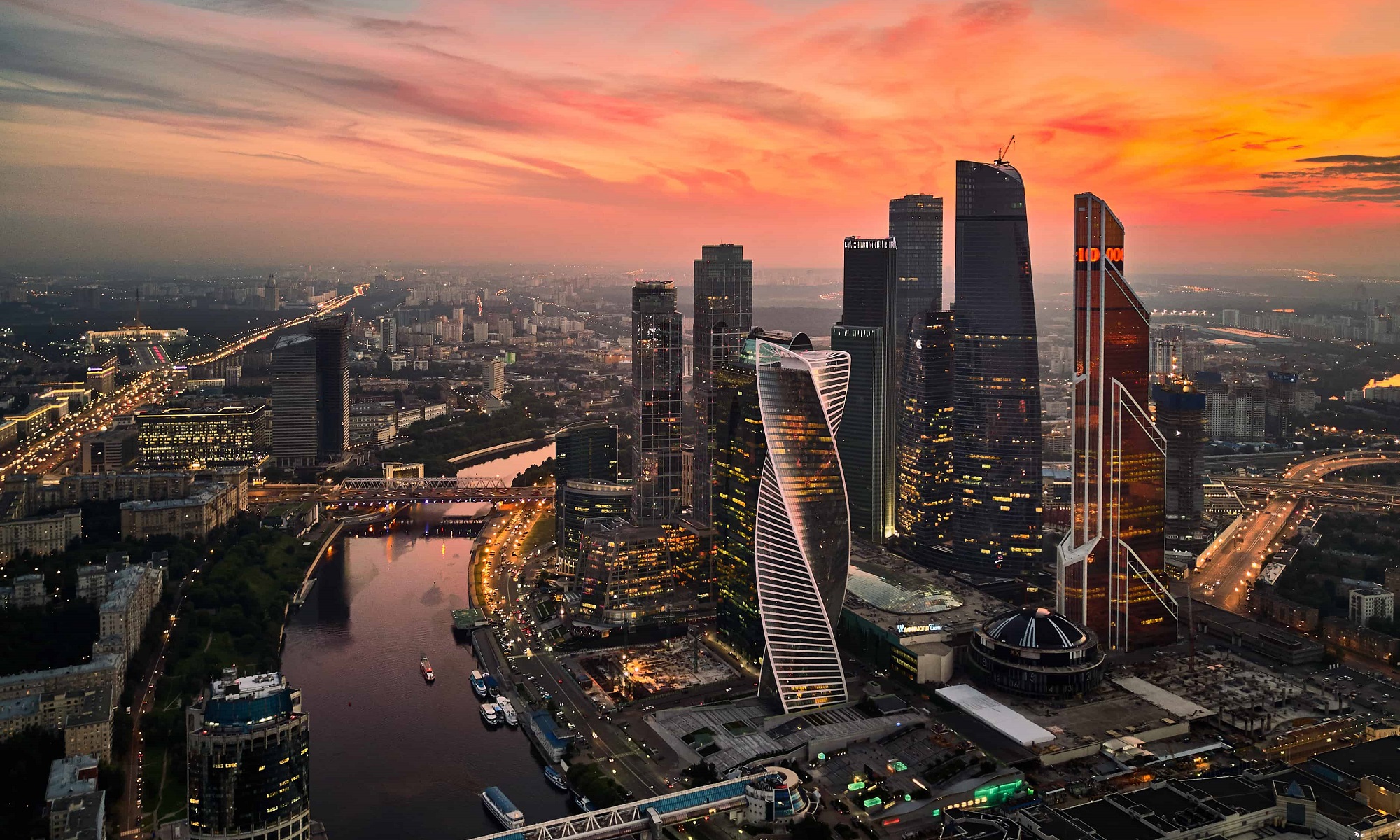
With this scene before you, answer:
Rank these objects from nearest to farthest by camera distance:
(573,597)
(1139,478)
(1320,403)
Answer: (1139,478), (573,597), (1320,403)

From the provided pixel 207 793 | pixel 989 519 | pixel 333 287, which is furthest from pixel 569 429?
pixel 333 287

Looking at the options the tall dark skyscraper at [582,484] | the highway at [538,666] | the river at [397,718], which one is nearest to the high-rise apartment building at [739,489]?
the highway at [538,666]

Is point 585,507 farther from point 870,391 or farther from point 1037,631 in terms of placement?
point 1037,631

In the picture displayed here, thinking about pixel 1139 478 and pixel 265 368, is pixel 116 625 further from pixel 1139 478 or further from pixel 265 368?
pixel 265 368

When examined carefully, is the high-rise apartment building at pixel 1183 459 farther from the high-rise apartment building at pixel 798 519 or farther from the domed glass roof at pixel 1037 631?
the high-rise apartment building at pixel 798 519

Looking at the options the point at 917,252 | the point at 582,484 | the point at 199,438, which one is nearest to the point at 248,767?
the point at 582,484

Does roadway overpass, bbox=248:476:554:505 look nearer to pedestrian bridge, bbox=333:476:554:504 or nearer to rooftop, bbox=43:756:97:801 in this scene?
pedestrian bridge, bbox=333:476:554:504

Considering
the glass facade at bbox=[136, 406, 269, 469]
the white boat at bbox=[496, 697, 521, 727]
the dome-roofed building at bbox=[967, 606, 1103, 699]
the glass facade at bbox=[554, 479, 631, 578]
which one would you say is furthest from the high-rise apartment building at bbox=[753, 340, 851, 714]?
the glass facade at bbox=[136, 406, 269, 469]
